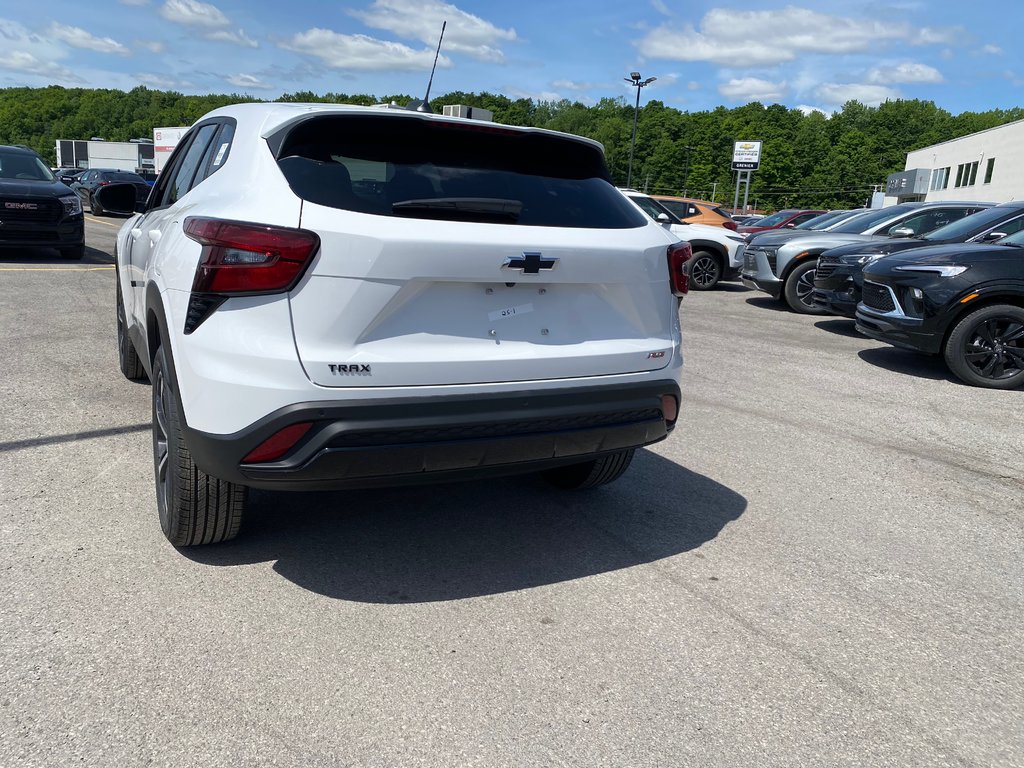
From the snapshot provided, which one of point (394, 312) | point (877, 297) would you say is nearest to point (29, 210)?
point (877, 297)

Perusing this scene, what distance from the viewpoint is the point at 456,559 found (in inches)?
134

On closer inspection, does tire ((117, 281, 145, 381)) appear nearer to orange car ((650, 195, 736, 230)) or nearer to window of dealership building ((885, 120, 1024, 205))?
orange car ((650, 195, 736, 230))

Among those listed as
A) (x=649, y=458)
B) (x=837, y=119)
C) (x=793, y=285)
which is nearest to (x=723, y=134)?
(x=837, y=119)

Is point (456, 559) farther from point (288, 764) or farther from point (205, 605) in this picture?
point (288, 764)

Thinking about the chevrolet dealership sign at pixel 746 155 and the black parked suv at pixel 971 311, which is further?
the chevrolet dealership sign at pixel 746 155

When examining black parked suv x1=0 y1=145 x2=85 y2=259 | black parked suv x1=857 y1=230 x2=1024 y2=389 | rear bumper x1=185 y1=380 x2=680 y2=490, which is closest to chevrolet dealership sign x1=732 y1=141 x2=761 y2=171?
black parked suv x1=0 y1=145 x2=85 y2=259

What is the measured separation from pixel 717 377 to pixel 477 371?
15.9 ft

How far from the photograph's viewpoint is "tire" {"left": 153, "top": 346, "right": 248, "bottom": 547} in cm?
303

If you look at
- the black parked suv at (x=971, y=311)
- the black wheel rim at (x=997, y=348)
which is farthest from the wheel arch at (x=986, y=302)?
the black wheel rim at (x=997, y=348)

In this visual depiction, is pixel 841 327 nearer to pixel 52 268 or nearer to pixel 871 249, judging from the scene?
pixel 871 249

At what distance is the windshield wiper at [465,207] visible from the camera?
9.20ft

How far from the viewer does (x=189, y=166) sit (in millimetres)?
4168

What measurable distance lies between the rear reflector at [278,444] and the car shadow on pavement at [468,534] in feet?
2.22

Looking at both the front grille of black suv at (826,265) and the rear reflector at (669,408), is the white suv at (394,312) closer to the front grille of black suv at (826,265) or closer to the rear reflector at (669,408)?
the rear reflector at (669,408)
